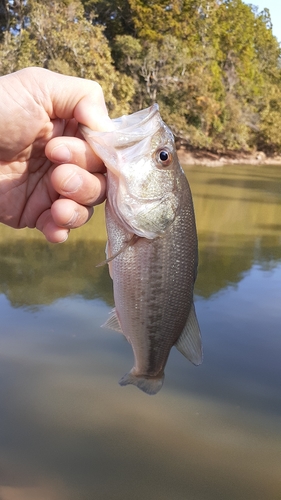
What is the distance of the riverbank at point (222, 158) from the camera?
27005mm

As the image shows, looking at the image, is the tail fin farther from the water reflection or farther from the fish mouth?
the water reflection

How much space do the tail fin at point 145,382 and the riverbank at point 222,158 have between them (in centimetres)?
2408

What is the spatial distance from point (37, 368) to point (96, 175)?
237cm

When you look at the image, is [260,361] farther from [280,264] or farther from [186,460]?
[280,264]

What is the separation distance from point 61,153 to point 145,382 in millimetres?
1043

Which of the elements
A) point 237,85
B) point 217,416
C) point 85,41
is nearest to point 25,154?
point 217,416

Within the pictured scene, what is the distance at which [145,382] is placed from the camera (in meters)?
2.19

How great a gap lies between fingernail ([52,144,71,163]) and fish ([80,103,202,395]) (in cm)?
12

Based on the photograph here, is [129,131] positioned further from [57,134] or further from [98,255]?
[98,255]

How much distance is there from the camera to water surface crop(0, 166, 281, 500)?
3137 mm

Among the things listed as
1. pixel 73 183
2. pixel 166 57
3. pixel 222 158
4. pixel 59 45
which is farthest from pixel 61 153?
pixel 222 158

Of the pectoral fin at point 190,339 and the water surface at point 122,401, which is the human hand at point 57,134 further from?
the water surface at point 122,401

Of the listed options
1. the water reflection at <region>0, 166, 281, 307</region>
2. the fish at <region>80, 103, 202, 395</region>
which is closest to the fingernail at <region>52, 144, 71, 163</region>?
the fish at <region>80, 103, 202, 395</region>

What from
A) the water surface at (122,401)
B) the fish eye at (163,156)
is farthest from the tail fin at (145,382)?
the water surface at (122,401)
